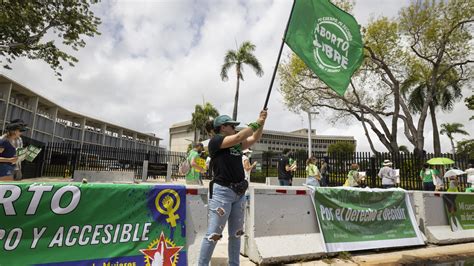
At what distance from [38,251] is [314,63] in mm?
4467

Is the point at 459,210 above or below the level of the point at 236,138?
below

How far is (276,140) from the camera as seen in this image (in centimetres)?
13588

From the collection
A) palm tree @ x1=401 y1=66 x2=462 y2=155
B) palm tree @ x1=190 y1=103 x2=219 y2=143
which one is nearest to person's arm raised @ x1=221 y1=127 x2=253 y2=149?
palm tree @ x1=401 y1=66 x2=462 y2=155

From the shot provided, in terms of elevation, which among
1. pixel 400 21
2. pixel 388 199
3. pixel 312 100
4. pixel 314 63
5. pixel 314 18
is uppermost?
pixel 400 21

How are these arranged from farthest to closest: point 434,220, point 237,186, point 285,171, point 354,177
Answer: point 354,177 < point 285,171 < point 434,220 < point 237,186

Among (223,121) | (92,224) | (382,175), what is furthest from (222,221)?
(382,175)

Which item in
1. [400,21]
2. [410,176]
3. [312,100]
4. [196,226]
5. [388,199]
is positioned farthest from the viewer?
[312,100]

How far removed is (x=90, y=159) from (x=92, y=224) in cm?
2003

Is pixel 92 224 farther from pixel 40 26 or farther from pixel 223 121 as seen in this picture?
pixel 40 26

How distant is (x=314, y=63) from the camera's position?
4.79 meters

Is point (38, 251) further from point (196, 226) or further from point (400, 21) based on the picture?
point (400, 21)

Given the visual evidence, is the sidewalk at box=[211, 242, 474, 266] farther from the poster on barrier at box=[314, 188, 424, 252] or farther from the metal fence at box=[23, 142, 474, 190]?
the metal fence at box=[23, 142, 474, 190]

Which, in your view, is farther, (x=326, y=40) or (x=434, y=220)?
(x=434, y=220)

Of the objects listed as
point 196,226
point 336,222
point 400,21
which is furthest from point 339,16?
point 400,21
